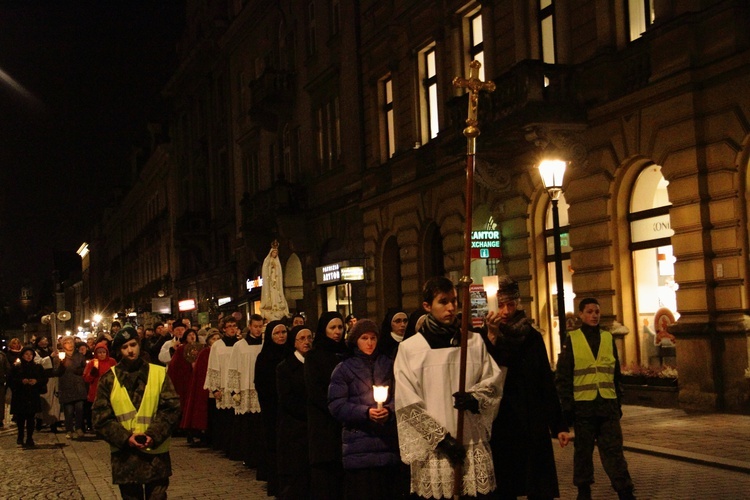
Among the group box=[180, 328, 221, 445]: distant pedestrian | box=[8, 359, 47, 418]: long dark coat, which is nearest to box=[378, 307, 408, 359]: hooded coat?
box=[180, 328, 221, 445]: distant pedestrian

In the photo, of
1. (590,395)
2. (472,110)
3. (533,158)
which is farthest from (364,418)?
(533,158)

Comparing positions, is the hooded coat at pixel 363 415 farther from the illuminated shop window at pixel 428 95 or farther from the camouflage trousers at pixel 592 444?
the illuminated shop window at pixel 428 95

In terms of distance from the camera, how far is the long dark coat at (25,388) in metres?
19.0

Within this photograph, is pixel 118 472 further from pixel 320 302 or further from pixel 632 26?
pixel 320 302

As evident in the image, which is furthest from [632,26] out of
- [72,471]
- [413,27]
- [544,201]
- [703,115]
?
[72,471]

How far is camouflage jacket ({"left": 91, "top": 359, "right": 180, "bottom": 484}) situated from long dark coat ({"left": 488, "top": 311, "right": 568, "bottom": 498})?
2530mm

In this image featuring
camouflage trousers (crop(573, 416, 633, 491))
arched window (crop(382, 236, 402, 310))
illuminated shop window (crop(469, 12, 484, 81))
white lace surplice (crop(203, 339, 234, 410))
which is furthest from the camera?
arched window (crop(382, 236, 402, 310))

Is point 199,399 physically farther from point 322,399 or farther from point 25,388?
point 322,399

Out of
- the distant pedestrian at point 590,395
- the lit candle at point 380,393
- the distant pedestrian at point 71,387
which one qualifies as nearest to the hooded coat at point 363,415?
the lit candle at point 380,393

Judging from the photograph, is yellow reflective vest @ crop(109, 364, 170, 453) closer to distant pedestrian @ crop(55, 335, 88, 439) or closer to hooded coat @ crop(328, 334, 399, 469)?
hooded coat @ crop(328, 334, 399, 469)

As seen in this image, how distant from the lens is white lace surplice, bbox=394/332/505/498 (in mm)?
6340

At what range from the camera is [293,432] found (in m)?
9.40

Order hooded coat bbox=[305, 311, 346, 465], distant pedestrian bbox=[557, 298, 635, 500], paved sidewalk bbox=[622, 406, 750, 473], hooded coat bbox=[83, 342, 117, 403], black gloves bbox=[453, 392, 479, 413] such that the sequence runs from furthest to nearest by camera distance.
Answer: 1. hooded coat bbox=[83, 342, 117, 403]
2. paved sidewalk bbox=[622, 406, 750, 473]
3. distant pedestrian bbox=[557, 298, 635, 500]
4. hooded coat bbox=[305, 311, 346, 465]
5. black gloves bbox=[453, 392, 479, 413]

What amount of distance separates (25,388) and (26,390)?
2.6 inches
